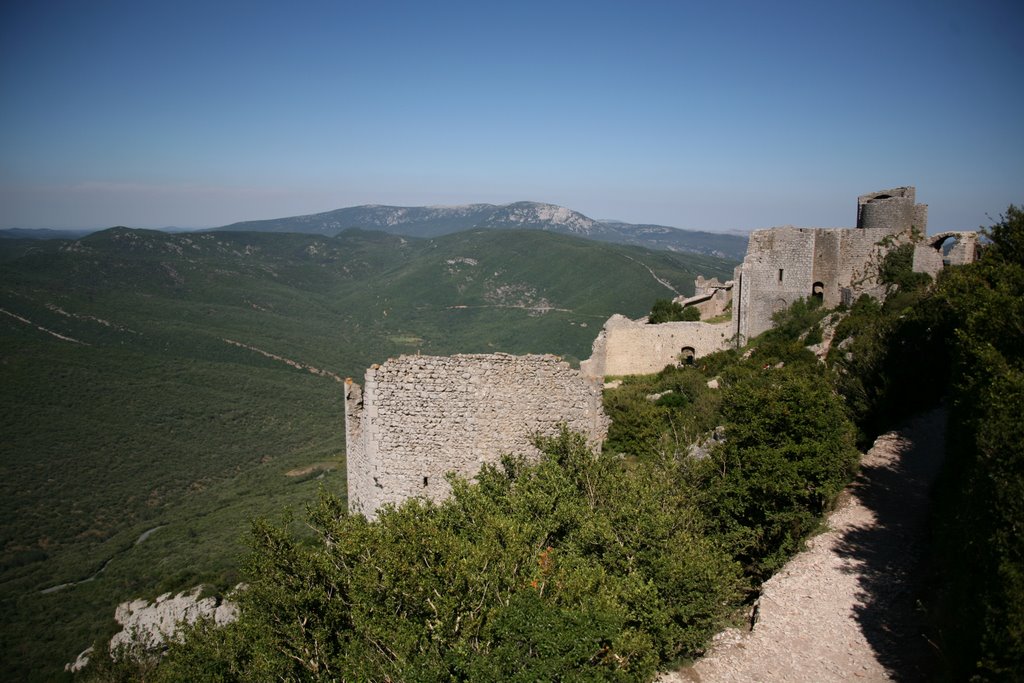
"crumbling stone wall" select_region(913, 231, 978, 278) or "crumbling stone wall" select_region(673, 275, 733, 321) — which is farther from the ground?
"crumbling stone wall" select_region(913, 231, 978, 278)

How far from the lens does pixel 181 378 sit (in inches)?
2534

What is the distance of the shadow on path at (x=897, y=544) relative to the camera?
26.0 ft

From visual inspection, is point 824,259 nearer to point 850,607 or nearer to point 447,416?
point 850,607

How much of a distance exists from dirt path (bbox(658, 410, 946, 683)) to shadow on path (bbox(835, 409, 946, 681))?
0.01 meters

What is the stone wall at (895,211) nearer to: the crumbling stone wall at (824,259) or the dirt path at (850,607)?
the crumbling stone wall at (824,259)

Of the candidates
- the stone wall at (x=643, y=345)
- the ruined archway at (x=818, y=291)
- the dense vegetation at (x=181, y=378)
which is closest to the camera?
the ruined archway at (x=818, y=291)

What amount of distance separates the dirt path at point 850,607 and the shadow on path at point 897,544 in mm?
15

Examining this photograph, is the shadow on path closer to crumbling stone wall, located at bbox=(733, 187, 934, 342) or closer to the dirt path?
the dirt path

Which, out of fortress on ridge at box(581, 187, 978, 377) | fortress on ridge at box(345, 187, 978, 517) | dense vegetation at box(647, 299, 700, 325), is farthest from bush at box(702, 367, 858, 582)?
dense vegetation at box(647, 299, 700, 325)

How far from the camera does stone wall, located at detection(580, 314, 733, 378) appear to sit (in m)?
24.1

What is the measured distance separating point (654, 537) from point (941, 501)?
478cm

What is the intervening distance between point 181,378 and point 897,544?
220 feet

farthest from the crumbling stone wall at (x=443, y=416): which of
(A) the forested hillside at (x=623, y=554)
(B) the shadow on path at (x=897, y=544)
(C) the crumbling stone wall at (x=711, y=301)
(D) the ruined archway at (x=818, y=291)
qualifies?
(C) the crumbling stone wall at (x=711, y=301)

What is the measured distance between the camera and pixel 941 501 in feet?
31.6
